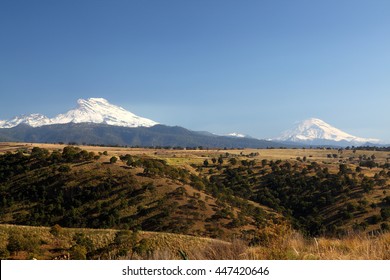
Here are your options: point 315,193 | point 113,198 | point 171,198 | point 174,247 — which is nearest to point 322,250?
point 174,247

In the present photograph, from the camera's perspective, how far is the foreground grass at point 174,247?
949cm

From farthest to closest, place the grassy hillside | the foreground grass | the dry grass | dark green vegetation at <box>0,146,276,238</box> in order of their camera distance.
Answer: the grassy hillside < dark green vegetation at <box>0,146,276,238</box> < the foreground grass < the dry grass

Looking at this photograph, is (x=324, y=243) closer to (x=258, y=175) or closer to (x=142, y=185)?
(x=142, y=185)

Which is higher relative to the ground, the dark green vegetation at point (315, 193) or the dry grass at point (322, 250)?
the dry grass at point (322, 250)

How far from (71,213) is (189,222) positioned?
26756 millimetres

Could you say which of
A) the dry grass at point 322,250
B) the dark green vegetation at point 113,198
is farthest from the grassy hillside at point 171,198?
the dry grass at point 322,250

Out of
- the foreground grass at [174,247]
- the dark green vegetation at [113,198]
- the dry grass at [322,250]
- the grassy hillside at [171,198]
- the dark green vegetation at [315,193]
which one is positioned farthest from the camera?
the dark green vegetation at [315,193]

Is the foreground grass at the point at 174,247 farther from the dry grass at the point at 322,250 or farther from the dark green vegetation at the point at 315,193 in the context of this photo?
the dark green vegetation at the point at 315,193

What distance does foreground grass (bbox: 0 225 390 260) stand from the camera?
949 centimetres

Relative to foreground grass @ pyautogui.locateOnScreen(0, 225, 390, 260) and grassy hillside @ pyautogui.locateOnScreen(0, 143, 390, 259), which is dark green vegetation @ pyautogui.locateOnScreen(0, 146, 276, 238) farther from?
foreground grass @ pyautogui.locateOnScreen(0, 225, 390, 260)

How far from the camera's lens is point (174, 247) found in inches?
1528

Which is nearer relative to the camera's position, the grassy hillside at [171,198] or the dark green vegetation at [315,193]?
the grassy hillside at [171,198]

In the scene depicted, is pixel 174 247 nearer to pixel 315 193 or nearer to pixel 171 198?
pixel 171 198

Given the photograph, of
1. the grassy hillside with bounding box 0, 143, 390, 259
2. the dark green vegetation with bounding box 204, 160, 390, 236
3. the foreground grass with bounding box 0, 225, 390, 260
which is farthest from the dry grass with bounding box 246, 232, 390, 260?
the dark green vegetation with bounding box 204, 160, 390, 236
